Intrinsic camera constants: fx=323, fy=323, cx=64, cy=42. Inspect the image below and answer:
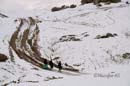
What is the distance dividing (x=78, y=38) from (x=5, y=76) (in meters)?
19.2

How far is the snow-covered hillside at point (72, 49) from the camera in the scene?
22938 mm

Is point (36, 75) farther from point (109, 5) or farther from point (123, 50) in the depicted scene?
point (109, 5)

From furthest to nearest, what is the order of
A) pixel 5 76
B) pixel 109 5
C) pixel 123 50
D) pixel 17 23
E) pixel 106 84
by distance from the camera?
pixel 109 5 < pixel 17 23 < pixel 123 50 < pixel 5 76 < pixel 106 84

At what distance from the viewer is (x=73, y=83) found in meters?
20.0

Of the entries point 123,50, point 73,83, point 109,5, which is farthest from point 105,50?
point 109,5

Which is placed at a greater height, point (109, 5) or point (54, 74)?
point (109, 5)

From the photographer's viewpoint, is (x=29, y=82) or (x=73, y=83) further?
(x=29, y=82)

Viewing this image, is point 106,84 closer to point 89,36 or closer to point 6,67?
point 6,67

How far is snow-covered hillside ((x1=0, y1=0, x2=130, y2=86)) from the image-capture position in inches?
903

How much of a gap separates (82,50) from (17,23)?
82.3 ft

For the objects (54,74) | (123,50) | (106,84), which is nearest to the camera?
(106,84)

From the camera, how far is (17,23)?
59.9 meters

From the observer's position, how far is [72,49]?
38.6m

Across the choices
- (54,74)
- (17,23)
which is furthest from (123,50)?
(17,23)
